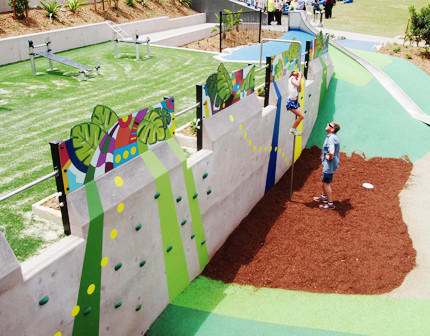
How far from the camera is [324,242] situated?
8.95m

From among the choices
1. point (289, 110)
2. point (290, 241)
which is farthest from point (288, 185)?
point (290, 241)

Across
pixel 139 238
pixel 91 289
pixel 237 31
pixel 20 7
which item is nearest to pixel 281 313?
pixel 139 238

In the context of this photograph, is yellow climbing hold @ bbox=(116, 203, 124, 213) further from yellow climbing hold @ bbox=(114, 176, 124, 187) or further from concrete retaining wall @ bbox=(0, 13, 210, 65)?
concrete retaining wall @ bbox=(0, 13, 210, 65)

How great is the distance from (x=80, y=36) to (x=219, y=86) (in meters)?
13.3

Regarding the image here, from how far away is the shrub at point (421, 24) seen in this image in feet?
80.4

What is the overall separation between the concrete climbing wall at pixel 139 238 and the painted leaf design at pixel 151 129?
20 cm

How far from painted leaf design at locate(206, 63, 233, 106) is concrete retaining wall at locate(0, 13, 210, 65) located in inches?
433

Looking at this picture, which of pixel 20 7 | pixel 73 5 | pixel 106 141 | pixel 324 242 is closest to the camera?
pixel 106 141

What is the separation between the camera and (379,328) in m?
6.57

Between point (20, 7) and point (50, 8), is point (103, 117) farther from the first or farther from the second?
point (50, 8)

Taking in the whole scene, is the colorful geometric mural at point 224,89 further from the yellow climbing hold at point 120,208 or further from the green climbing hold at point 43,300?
the green climbing hold at point 43,300

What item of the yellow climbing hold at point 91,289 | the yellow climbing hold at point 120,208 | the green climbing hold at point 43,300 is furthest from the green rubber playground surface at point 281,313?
the green climbing hold at point 43,300

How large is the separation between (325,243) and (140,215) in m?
4.48

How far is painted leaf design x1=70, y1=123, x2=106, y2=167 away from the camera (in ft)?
15.9
